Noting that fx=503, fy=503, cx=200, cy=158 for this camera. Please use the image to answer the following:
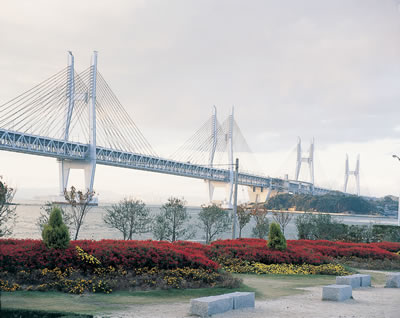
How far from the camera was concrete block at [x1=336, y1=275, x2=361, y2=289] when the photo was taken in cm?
1132

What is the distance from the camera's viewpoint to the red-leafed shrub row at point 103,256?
33.0 ft

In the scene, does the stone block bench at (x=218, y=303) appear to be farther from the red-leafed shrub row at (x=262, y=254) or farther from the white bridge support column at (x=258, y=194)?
the white bridge support column at (x=258, y=194)

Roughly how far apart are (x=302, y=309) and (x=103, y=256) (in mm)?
4298

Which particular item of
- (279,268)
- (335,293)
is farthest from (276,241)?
(335,293)

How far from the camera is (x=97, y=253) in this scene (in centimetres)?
1066

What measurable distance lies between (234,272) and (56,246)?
17.1 feet

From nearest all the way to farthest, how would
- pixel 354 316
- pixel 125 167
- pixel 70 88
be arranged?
pixel 354 316, pixel 70 88, pixel 125 167

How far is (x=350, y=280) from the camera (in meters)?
11.6

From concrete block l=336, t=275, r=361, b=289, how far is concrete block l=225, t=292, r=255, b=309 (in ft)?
11.4

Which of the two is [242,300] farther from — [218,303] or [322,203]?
[322,203]

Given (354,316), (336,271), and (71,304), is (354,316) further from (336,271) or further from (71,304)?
(336,271)

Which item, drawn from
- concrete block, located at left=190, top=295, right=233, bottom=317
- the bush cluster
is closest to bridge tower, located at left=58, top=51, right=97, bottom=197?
the bush cluster

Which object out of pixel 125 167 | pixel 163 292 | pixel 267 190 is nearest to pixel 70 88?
pixel 125 167

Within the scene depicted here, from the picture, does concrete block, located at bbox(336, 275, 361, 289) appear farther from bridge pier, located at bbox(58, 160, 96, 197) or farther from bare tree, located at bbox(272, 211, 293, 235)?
bridge pier, located at bbox(58, 160, 96, 197)
